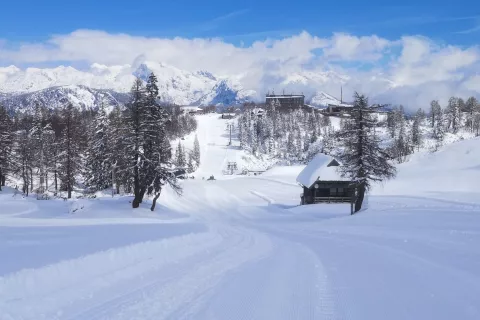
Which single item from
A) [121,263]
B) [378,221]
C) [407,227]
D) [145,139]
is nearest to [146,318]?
[121,263]

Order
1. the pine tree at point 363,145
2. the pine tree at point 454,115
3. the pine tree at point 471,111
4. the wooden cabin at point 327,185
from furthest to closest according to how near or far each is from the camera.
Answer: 1. the pine tree at point 454,115
2. the pine tree at point 471,111
3. the wooden cabin at point 327,185
4. the pine tree at point 363,145

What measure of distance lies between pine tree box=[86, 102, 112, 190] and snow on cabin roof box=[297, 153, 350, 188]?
2811 centimetres

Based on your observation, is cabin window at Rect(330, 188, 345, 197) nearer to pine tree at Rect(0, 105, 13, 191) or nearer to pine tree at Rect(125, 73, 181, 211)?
pine tree at Rect(125, 73, 181, 211)

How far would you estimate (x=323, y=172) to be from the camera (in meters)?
56.2

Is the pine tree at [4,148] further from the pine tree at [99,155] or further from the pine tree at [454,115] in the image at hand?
the pine tree at [454,115]

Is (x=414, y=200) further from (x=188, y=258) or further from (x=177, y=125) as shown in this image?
(x=177, y=125)

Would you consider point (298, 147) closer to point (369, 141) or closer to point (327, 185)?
point (327, 185)

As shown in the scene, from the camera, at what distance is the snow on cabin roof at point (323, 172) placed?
5553cm

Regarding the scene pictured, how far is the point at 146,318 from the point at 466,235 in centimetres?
1367

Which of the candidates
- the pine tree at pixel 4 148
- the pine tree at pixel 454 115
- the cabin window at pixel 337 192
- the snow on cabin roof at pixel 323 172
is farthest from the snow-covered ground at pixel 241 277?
the pine tree at pixel 454 115

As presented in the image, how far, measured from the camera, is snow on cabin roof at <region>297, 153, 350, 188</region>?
55.5 m

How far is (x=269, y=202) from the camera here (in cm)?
6519

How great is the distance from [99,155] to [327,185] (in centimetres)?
3272

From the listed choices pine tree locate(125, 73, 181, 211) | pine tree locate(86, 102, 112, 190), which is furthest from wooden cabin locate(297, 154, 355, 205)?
pine tree locate(86, 102, 112, 190)
